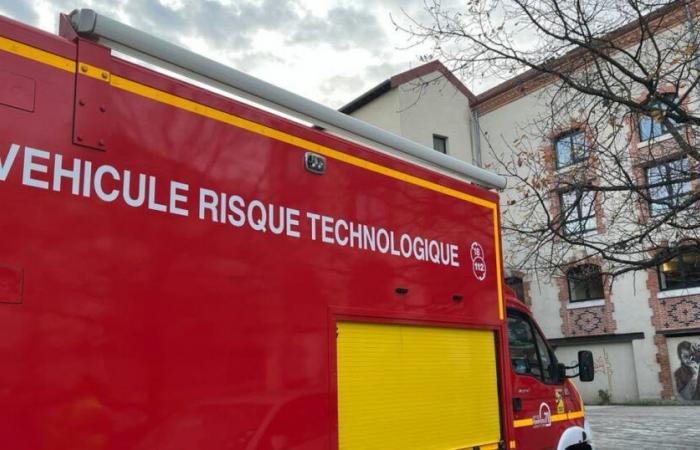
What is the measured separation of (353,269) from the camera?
3.67 metres

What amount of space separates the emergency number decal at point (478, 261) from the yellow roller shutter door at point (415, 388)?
0.41m

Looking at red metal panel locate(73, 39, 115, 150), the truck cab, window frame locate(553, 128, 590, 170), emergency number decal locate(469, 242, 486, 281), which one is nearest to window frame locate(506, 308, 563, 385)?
the truck cab

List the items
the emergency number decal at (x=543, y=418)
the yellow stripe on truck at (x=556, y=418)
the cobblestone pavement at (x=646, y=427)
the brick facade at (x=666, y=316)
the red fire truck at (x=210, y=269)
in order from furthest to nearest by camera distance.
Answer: the brick facade at (x=666, y=316) < the cobblestone pavement at (x=646, y=427) < the emergency number decal at (x=543, y=418) < the yellow stripe on truck at (x=556, y=418) < the red fire truck at (x=210, y=269)

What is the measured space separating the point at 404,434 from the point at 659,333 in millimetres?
18670

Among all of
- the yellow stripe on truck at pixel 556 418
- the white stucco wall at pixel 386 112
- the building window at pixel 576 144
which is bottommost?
the yellow stripe on truck at pixel 556 418

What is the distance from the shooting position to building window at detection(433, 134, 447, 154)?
24.2 meters

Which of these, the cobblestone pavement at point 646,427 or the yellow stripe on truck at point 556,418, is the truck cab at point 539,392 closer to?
the yellow stripe on truck at point 556,418

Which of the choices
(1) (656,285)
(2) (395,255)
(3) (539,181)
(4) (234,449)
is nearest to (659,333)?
(1) (656,285)

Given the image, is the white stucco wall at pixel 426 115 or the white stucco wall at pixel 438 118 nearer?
the white stucco wall at pixel 426 115

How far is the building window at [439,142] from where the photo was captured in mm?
24188

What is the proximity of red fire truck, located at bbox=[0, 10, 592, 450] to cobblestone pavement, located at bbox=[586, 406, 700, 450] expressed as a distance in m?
8.89

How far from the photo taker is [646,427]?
1417cm

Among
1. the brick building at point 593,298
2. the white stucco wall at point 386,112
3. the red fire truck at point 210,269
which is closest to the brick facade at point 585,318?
the brick building at point 593,298

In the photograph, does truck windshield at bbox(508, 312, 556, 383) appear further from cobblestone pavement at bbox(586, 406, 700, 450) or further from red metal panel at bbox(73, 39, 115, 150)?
cobblestone pavement at bbox(586, 406, 700, 450)
